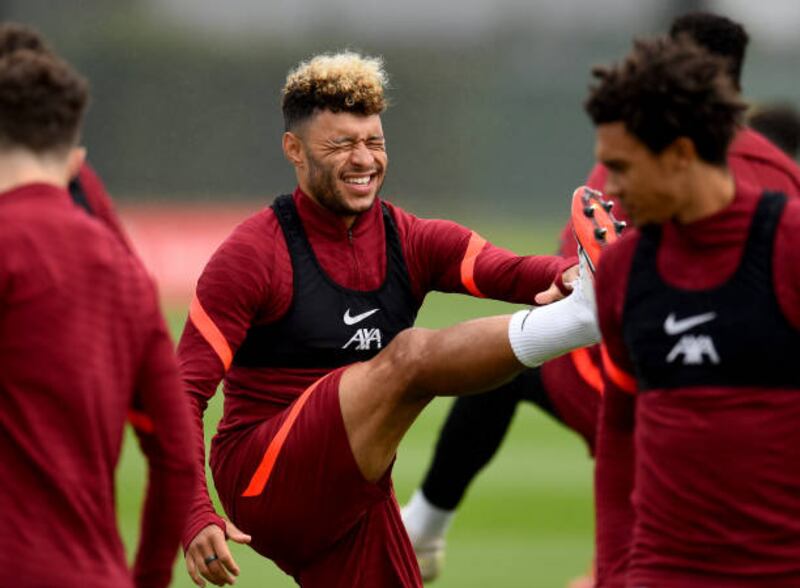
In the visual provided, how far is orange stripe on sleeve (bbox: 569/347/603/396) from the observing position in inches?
274

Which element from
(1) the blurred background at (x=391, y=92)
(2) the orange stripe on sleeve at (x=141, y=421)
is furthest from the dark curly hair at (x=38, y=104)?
(1) the blurred background at (x=391, y=92)

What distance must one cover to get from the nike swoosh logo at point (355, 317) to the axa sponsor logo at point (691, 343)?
76.7 inches

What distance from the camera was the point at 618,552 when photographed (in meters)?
4.28

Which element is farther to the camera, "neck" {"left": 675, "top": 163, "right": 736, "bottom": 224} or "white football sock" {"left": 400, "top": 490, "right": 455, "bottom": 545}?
"white football sock" {"left": 400, "top": 490, "right": 455, "bottom": 545}

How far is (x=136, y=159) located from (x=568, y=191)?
6.70 m

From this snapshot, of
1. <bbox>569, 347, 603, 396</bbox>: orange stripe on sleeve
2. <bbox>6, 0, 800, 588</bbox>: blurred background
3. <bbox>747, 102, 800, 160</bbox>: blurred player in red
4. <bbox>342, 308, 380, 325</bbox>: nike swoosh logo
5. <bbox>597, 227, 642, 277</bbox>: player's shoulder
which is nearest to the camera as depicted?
<bbox>597, 227, 642, 277</bbox>: player's shoulder

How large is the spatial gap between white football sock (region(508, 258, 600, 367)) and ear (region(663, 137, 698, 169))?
105 cm

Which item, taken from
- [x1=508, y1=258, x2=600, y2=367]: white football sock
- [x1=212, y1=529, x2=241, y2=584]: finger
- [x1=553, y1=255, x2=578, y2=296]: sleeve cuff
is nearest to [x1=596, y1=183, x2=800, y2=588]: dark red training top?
[x1=508, y1=258, x2=600, y2=367]: white football sock

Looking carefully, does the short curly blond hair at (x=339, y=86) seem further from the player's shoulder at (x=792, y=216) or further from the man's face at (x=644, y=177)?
the player's shoulder at (x=792, y=216)

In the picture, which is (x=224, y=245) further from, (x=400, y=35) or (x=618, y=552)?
(x=400, y=35)

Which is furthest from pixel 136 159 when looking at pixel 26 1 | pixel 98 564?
pixel 98 564

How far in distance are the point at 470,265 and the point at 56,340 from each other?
7.88 ft

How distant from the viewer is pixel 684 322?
3996 mm

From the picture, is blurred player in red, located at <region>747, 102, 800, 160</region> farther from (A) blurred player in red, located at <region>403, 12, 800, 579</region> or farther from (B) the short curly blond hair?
(B) the short curly blond hair
